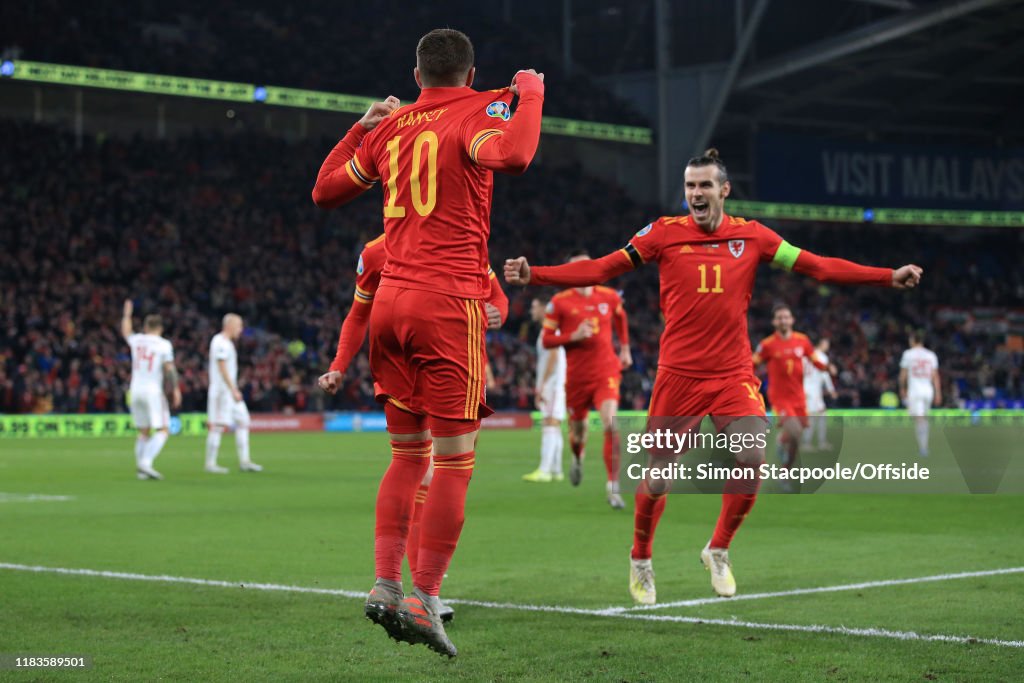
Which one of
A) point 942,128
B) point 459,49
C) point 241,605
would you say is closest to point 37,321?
point 241,605

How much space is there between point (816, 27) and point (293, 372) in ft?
81.7

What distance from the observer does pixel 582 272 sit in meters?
7.54

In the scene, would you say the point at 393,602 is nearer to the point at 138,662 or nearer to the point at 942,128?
the point at 138,662

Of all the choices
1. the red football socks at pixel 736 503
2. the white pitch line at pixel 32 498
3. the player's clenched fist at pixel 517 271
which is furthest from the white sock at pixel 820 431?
the player's clenched fist at pixel 517 271

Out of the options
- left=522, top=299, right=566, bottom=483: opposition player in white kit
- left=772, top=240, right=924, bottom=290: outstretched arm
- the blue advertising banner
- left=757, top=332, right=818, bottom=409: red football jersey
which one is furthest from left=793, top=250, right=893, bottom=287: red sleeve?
the blue advertising banner

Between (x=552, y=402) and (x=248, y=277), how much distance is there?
71.0ft

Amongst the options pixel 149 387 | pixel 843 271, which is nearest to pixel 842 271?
pixel 843 271

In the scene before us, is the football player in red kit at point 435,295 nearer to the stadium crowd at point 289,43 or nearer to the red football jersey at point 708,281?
the red football jersey at point 708,281

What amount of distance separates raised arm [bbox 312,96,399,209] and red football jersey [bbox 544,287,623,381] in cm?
890

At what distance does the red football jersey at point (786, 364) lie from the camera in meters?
17.5

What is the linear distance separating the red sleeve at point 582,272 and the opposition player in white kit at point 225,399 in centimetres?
1277

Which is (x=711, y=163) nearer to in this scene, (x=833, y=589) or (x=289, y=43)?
(x=833, y=589)

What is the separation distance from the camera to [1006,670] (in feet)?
18.9

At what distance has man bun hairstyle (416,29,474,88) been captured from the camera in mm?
5602
